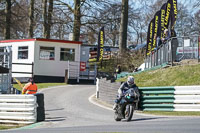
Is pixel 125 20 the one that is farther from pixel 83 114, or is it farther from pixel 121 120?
pixel 121 120

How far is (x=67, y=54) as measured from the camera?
36031 mm

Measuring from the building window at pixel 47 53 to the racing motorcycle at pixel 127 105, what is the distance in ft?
70.0

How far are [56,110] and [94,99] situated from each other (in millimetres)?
4179

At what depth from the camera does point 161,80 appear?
67.2 feet

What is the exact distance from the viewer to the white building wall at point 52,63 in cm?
3494

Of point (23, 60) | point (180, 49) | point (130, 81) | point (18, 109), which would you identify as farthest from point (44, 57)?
point (130, 81)

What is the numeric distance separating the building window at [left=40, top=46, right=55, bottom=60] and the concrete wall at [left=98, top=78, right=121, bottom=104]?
508 inches

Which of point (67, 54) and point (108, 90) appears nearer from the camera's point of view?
point (108, 90)

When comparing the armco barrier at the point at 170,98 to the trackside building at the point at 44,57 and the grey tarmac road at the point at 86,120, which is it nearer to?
the grey tarmac road at the point at 86,120

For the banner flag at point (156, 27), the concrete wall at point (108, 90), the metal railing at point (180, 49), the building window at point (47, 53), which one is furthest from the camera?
the building window at point (47, 53)

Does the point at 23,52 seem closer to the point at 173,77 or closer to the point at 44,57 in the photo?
the point at 44,57

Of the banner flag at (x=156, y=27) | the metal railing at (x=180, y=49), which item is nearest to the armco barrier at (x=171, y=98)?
the metal railing at (x=180, y=49)

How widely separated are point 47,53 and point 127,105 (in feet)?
71.7

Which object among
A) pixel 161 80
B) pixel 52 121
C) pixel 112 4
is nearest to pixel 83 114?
pixel 52 121
